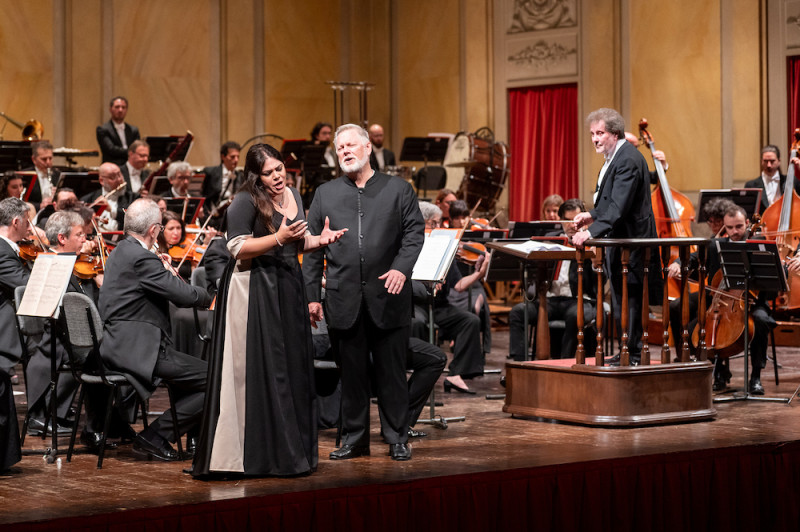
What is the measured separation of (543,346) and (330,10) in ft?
29.6

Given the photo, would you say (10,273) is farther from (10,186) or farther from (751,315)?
(751,315)

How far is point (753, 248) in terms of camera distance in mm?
6309

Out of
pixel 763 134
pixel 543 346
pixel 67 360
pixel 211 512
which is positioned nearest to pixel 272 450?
pixel 211 512

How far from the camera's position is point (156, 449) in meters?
4.95

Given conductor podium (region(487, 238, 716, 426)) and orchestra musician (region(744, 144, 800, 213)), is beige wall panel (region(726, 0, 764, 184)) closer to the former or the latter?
orchestra musician (region(744, 144, 800, 213))

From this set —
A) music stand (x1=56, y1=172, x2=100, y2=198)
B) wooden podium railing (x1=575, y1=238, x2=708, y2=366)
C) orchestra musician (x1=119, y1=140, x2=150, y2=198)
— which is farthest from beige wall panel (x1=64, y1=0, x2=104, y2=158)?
wooden podium railing (x1=575, y1=238, x2=708, y2=366)

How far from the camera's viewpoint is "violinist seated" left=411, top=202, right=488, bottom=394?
7.05m

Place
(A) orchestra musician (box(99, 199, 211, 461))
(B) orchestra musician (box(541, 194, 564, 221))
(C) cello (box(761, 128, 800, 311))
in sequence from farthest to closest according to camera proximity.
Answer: (B) orchestra musician (box(541, 194, 564, 221)) → (C) cello (box(761, 128, 800, 311)) → (A) orchestra musician (box(99, 199, 211, 461))

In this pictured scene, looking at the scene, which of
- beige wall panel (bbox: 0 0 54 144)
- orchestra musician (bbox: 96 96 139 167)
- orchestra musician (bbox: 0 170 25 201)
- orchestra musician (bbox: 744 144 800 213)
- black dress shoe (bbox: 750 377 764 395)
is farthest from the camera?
beige wall panel (bbox: 0 0 54 144)

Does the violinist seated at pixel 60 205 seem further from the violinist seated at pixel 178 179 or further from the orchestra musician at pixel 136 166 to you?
the orchestra musician at pixel 136 166

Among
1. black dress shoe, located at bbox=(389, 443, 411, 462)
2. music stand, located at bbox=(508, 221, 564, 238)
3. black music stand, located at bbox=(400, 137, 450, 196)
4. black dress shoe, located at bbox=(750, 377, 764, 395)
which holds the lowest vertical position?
black dress shoe, located at bbox=(389, 443, 411, 462)

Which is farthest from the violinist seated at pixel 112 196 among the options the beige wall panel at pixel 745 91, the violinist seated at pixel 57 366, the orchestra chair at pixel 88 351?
the beige wall panel at pixel 745 91

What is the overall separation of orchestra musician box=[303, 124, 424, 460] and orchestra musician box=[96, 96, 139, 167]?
19.4 ft

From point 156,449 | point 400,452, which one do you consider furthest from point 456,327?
point 156,449
